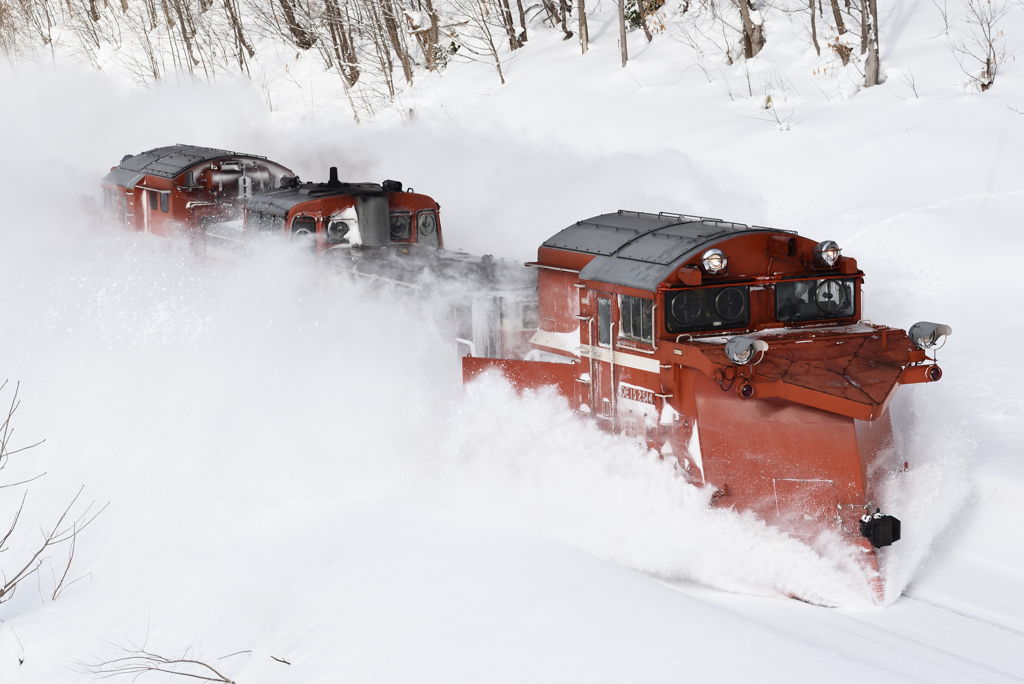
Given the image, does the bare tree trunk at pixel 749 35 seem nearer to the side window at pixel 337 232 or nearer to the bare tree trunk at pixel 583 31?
the bare tree trunk at pixel 583 31

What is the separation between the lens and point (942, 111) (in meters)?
17.8

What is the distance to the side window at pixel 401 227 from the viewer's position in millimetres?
14531

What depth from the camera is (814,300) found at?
30.2ft

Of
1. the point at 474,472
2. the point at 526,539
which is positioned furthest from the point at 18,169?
the point at 526,539

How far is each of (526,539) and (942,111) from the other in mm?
13476

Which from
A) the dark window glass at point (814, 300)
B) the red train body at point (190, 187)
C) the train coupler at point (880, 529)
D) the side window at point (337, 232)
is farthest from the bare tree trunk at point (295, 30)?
the train coupler at point (880, 529)

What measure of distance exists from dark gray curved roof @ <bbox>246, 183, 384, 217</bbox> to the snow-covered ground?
785mm

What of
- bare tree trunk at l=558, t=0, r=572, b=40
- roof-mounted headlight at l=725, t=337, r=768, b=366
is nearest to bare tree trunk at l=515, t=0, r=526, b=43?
bare tree trunk at l=558, t=0, r=572, b=40

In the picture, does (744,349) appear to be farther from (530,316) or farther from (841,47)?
(841,47)

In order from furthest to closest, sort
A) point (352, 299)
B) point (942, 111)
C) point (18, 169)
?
1. point (18, 169)
2. point (942, 111)
3. point (352, 299)

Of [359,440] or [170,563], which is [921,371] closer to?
[359,440]

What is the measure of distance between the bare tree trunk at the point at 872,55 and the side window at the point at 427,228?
Answer: 10.4 metres

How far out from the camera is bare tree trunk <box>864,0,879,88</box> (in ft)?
63.3

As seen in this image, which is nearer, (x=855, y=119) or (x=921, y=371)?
(x=921, y=371)
